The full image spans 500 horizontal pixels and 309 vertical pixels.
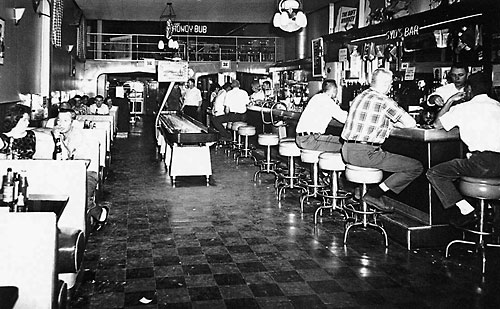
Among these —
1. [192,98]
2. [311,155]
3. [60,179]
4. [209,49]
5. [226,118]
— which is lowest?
[60,179]

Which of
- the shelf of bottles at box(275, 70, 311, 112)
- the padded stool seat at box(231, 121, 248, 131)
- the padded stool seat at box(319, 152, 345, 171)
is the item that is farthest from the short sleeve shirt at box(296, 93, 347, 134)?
the shelf of bottles at box(275, 70, 311, 112)

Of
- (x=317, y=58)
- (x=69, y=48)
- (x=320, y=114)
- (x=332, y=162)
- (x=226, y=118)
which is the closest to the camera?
(x=332, y=162)

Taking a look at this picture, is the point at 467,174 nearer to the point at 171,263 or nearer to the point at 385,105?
the point at 385,105

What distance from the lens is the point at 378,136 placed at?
4.84 meters

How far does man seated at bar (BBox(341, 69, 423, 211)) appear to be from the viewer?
15.5ft

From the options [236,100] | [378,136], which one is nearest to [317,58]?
[236,100]

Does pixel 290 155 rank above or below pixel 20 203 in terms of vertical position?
above

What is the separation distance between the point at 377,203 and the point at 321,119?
1.67 meters

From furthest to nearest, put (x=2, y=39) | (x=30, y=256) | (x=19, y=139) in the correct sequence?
1. (x=2, y=39)
2. (x=19, y=139)
3. (x=30, y=256)

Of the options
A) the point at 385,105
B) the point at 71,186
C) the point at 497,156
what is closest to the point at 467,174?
the point at 497,156

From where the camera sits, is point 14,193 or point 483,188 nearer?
point 14,193

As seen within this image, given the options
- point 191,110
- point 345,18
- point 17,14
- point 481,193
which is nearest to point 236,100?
point 345,18

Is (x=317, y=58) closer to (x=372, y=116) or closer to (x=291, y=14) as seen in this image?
(x=291, y=14)

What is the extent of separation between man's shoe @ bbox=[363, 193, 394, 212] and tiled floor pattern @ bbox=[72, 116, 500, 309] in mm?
351
